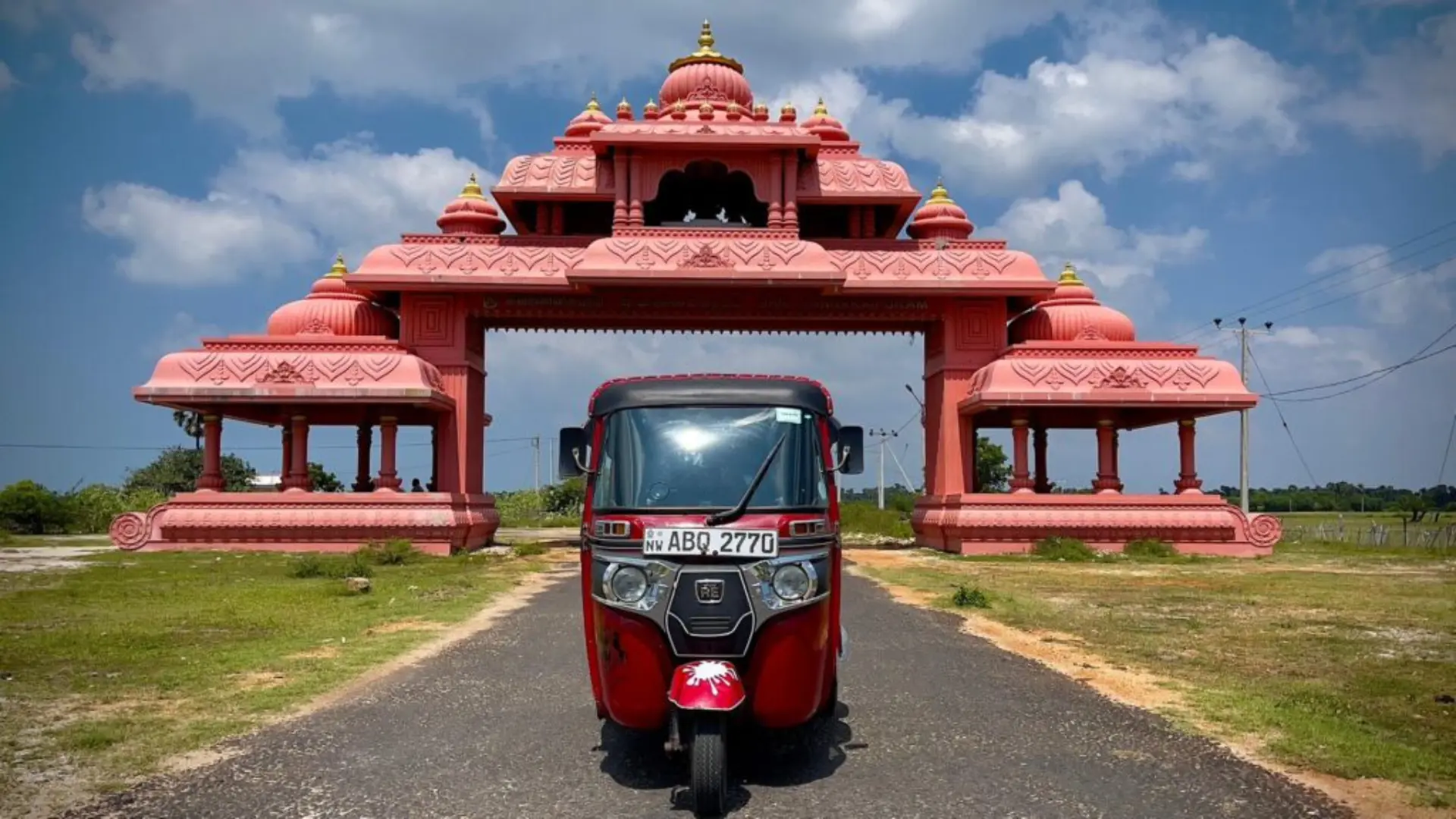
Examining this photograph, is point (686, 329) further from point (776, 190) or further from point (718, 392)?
point (718, 392)

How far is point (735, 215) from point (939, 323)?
8071mm

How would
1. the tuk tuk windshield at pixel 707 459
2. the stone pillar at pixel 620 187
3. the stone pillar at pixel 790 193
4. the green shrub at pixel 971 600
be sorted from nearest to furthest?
the tuk tuk windshield at pixel 707 459 < the green shrub at pixel 971 600 < the stone pillar at pixel 620 187 < the stone pillar at pixel 790 193

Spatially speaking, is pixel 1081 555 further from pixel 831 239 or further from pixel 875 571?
pixel 831 239

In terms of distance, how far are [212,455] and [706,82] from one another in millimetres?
16617

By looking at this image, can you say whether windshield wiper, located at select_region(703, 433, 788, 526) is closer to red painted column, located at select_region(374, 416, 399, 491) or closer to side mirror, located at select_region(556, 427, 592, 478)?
side mirror, located at select_region(556, 427, 592, 478)

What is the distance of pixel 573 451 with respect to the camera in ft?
21.7

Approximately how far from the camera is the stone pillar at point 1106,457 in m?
25.3

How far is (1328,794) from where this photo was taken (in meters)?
5.53

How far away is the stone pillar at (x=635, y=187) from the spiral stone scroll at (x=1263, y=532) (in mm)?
15599

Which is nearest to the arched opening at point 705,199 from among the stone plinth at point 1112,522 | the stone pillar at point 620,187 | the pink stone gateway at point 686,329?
the pink stone gateway at point 686,329

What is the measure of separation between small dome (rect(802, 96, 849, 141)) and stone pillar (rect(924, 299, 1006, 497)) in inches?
267

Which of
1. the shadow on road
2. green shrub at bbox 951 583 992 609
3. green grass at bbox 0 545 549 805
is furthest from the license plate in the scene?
green shrub at bbox 951 583 992 609

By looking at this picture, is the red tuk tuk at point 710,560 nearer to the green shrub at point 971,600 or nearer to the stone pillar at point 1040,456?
the green shrub at point 971,600

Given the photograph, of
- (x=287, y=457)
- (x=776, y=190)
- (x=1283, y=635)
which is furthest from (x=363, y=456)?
(x=1283, y=635)
